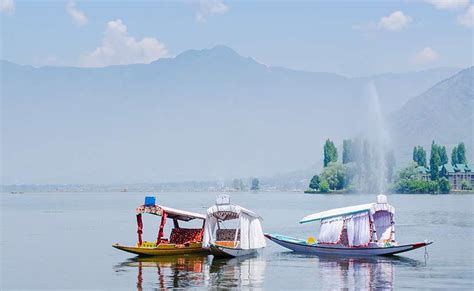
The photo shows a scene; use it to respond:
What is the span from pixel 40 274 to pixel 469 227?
56145 millimetres

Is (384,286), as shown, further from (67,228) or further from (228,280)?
(67,228)

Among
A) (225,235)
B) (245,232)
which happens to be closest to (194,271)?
(245,232)

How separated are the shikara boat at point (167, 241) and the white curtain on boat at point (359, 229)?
10.0 meters

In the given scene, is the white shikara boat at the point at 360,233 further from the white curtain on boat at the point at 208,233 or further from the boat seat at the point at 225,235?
the white curtain on boat at the point at 208,233

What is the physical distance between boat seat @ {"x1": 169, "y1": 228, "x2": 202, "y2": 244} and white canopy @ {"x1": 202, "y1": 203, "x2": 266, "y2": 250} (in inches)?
54.4

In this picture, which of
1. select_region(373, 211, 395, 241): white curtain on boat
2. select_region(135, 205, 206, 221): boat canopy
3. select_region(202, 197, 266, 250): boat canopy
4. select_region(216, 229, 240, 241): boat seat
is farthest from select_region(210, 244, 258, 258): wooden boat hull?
select_region(373, 211, 395, 241): white curtain on boat

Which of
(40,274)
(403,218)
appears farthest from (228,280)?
(403,218)

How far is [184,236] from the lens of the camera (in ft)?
202

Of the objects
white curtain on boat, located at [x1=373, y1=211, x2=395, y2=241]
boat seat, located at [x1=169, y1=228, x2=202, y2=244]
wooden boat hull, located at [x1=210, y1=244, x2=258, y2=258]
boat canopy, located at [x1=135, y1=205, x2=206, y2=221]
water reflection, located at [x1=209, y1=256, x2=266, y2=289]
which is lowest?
water reflection, located at [x1=209, y1=256, x2=266, y2=289]

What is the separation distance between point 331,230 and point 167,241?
1157 centimetres

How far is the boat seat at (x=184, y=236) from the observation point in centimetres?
6116

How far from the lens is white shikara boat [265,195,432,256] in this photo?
59719 millimetres

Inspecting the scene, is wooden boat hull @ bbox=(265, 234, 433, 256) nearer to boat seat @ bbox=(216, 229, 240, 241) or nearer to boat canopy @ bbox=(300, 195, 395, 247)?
boat canopy @ bbox=(300, 195, 395, 247)

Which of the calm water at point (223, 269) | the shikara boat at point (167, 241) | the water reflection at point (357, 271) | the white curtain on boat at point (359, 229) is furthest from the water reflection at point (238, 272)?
the white curtain on boat at point (359, 229)
